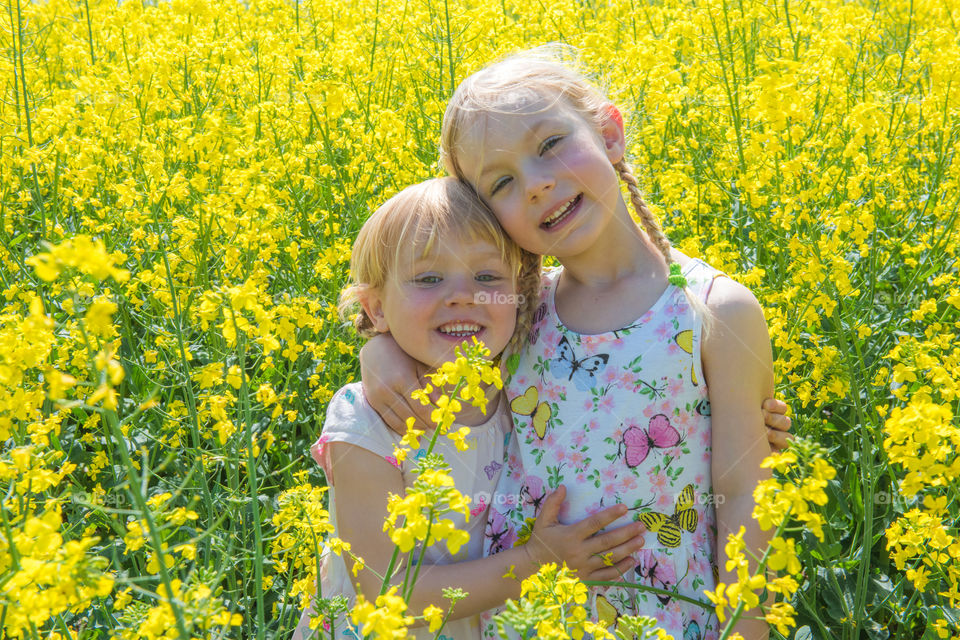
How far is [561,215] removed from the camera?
2205 mm

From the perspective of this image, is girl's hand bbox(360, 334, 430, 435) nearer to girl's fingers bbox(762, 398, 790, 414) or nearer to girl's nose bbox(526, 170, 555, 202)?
girl's nose bbox(526, 170, 555, 202)

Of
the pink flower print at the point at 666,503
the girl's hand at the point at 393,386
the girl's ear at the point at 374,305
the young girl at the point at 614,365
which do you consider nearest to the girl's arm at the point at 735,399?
the young girl at the point at 614,365

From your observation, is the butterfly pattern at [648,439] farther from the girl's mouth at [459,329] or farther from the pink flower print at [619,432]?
the girl's mouth at [459,329]

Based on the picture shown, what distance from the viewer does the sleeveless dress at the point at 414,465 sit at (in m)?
2.18

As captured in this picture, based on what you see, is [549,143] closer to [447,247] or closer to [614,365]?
[447,247]

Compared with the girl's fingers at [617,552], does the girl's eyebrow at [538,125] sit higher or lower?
higher

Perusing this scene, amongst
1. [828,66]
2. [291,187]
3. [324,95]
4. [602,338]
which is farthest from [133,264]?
[828,66]

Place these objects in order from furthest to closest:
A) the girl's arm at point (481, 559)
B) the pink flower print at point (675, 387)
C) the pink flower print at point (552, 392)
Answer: the pink flower print at point (552, 392) < the pink flower print at point (675, 387) < the girl's arm at point (481, 559)

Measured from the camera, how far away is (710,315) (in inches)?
85.7

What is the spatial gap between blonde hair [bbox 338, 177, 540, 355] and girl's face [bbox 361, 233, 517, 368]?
2 centimetres

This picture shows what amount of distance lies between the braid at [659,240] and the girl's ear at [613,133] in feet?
0.20

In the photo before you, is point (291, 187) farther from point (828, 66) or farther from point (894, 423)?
point (894, 423)

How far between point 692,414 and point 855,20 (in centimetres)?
273

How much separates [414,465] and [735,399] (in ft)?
2.49
